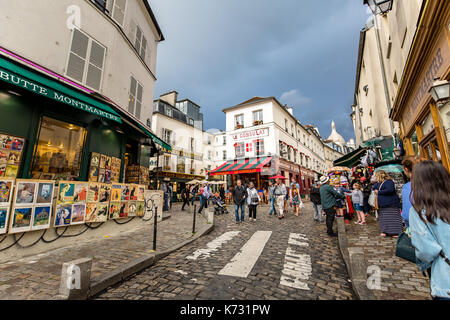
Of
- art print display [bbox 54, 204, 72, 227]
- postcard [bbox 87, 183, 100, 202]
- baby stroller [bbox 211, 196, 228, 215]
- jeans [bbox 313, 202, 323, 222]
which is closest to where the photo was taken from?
art print display [bbox 54, 204, 72, 227]

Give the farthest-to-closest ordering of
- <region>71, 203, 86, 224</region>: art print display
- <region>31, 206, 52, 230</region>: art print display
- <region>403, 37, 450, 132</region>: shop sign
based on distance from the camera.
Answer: <region>71, 203, 86, 224</region>: art print display < <region>31, 206, 52, 230</region>: art print display < <region>403, 37, 450, 132</region>: shop sign

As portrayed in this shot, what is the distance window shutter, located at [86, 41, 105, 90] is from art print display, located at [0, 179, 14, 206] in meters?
4.09

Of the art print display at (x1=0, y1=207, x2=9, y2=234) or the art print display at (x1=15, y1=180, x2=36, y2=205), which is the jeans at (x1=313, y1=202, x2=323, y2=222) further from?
the art print display at (x1=0, y1=207, x2=9, y2=234)

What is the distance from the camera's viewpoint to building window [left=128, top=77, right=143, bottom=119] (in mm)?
8854

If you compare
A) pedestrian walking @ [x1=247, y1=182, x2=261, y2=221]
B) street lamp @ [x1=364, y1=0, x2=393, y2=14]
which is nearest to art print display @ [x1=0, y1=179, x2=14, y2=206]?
pedestrian walking @ [x1=247, y1=182, x2=261, y2=221]

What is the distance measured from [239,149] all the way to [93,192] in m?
18.6

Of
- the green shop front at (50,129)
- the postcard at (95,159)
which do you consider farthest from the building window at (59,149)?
the postcard at (95,159)

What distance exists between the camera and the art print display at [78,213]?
200 inches

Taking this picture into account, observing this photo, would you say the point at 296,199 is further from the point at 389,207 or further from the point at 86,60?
the point at 86,60

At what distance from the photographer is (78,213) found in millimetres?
5164

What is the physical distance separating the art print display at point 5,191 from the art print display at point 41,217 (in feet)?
1.73

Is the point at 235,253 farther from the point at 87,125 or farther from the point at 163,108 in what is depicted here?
the point at 163,108

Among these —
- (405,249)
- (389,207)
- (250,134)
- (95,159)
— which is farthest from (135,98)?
(250,134)

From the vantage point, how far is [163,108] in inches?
909
